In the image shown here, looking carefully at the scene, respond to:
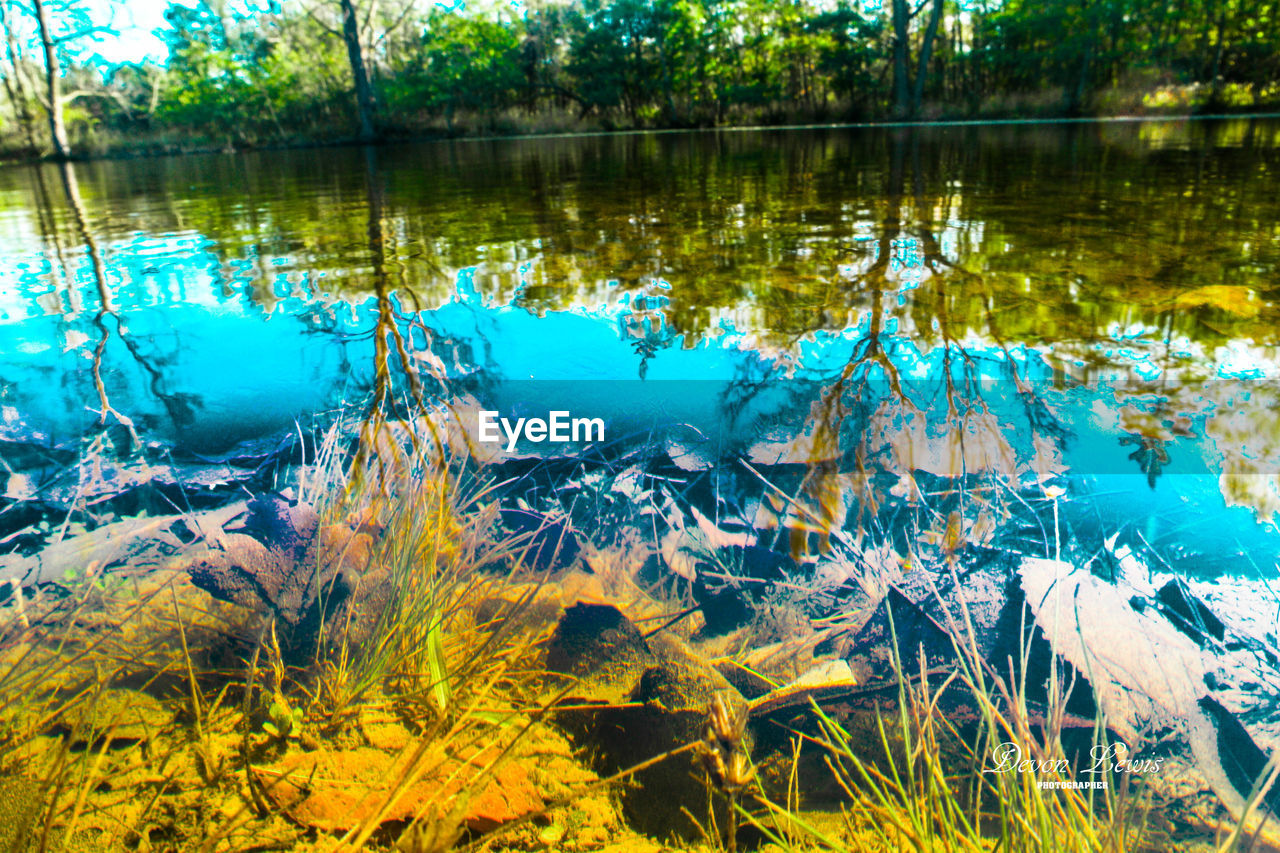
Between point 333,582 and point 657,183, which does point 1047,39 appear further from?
point 333,582

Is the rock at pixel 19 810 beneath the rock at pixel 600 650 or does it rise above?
above

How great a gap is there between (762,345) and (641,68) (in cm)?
2517

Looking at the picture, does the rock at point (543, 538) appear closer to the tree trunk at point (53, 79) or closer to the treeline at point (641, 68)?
the treeline at point (641, 68)

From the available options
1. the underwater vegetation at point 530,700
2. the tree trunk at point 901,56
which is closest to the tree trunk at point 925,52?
the tree trunk at point 901,56

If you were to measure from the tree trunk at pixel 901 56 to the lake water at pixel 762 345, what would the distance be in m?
17.6

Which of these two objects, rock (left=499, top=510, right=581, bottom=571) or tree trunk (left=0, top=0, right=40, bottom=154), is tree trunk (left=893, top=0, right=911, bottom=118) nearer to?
rock (left=499, top=510, right=581, bottom=571)

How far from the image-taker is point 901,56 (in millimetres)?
20219

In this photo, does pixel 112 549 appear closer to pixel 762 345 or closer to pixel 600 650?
pixel 600 650

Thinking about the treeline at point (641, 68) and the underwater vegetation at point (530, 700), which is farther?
the treeline at point (641, 68)

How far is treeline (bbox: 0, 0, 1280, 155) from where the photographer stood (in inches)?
749

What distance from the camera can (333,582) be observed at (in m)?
1.26

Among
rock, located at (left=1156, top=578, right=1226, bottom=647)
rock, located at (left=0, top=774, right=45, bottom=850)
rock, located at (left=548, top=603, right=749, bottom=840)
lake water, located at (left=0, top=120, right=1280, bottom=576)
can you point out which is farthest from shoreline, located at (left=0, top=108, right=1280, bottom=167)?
rock, located at (left=0, top=774, right=45, bottom=850)

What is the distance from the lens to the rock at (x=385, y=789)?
886 mm

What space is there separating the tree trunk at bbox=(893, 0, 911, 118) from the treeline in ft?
0.18
